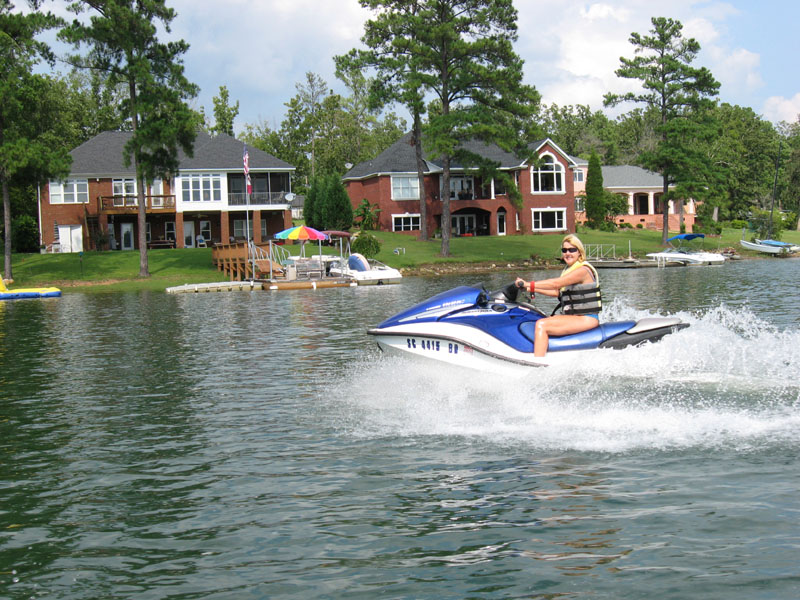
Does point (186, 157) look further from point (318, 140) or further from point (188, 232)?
point (318, 140)

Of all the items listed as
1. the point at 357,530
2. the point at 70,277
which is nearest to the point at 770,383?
the point at 357,530

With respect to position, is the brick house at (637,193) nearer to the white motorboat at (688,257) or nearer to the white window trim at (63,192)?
the white motorboat at (688,257)

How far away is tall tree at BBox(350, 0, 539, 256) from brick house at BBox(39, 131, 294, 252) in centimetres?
1263

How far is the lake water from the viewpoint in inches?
232

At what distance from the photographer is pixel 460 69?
58719 millimetres

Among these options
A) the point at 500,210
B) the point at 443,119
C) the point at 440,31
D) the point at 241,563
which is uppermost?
the point at 440,31

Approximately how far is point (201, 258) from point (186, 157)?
13426 mm

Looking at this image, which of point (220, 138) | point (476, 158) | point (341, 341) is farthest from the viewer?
point (220, 138)

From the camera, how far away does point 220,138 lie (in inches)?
2753

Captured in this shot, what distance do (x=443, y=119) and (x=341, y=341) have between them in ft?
134

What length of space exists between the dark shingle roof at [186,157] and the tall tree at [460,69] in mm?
12739

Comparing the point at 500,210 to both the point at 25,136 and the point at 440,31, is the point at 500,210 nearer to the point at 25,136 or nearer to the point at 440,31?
the point at 440,31

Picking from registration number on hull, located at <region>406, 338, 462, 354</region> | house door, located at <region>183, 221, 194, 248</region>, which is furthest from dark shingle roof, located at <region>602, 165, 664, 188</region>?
registration number on hull, located at <region>406, 338, 462, 354</region>

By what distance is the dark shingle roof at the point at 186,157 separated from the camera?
214 ft
